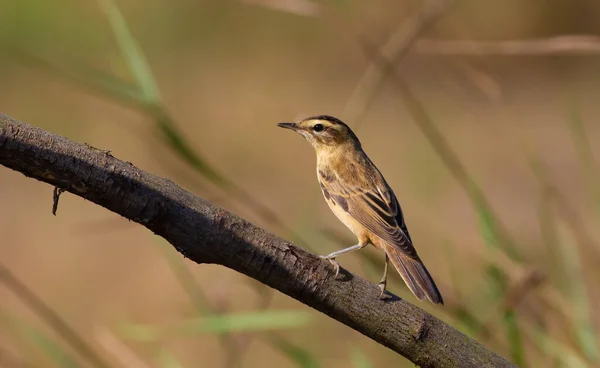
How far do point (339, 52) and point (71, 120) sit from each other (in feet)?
12.1

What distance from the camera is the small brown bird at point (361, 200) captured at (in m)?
3.62

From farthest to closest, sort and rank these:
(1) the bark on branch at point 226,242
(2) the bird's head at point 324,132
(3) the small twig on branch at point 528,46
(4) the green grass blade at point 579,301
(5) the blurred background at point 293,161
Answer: (2) the bird's head at point 324,132 < (5) the blurred background at point 293,161 < (4) the green grass blade at point 579,301 < (3) the small twig on branch at point 528,46 < (1) the bark on branch at point 226,242

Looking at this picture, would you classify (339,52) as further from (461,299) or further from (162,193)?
(162,193)

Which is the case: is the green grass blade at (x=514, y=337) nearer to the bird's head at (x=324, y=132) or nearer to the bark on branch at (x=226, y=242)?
the bark on branch at (x=226, y=242)

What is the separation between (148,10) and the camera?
12.8 metres

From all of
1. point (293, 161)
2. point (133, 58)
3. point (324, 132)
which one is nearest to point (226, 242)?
point (133, 58)

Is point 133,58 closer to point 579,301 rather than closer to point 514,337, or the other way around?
point 514,337

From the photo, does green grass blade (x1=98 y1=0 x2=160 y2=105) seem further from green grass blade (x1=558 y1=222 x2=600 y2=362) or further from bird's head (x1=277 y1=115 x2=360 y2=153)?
green grass blade (x1=558 y1=222 x2=600 y2=362)

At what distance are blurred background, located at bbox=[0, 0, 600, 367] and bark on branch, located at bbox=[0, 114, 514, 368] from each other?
3.40ft

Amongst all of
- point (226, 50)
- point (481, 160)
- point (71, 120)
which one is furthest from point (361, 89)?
point (226, 50)

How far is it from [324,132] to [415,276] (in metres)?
1.42

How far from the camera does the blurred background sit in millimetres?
3869

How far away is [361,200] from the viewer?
430 centimetres

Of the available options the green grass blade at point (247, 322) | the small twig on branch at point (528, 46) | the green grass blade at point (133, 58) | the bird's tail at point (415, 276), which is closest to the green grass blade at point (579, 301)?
the bird's tail at point (415, 276)
